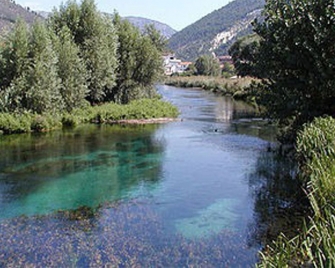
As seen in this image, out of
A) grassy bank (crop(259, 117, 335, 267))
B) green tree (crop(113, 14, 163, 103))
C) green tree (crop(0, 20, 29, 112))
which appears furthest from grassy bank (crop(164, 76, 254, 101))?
grassy bank (crop(259, 117, 335, 267))

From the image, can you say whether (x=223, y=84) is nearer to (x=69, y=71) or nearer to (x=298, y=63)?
(x=69, y=71)

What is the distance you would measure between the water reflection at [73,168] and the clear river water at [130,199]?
46 mm

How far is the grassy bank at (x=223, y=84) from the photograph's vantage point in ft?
201

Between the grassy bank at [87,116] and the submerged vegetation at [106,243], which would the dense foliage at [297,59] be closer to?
the submerged vegetation at [106,243]

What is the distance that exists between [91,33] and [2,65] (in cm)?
967

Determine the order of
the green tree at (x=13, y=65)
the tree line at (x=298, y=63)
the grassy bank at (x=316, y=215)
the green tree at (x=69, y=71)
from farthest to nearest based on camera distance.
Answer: the green tree at (x=69, y=71), the green tree at (x=13, y=65), the tree line at (x=298, y=63), the grassy bank at (x=316, y=215)

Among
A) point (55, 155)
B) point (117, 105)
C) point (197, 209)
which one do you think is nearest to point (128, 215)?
point (197, 209)

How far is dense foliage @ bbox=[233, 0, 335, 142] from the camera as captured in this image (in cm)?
1816

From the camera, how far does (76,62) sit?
35531mm

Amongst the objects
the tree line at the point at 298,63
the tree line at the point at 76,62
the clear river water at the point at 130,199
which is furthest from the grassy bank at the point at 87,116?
the tree line at the point at 298,63

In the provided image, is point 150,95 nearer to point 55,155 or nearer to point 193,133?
point 193,133

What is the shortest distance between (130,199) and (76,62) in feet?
71.0

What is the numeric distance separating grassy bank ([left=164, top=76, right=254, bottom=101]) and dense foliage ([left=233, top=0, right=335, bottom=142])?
26583 millimetres

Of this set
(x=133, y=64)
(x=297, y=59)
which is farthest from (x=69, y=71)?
(x=297, y=59)
